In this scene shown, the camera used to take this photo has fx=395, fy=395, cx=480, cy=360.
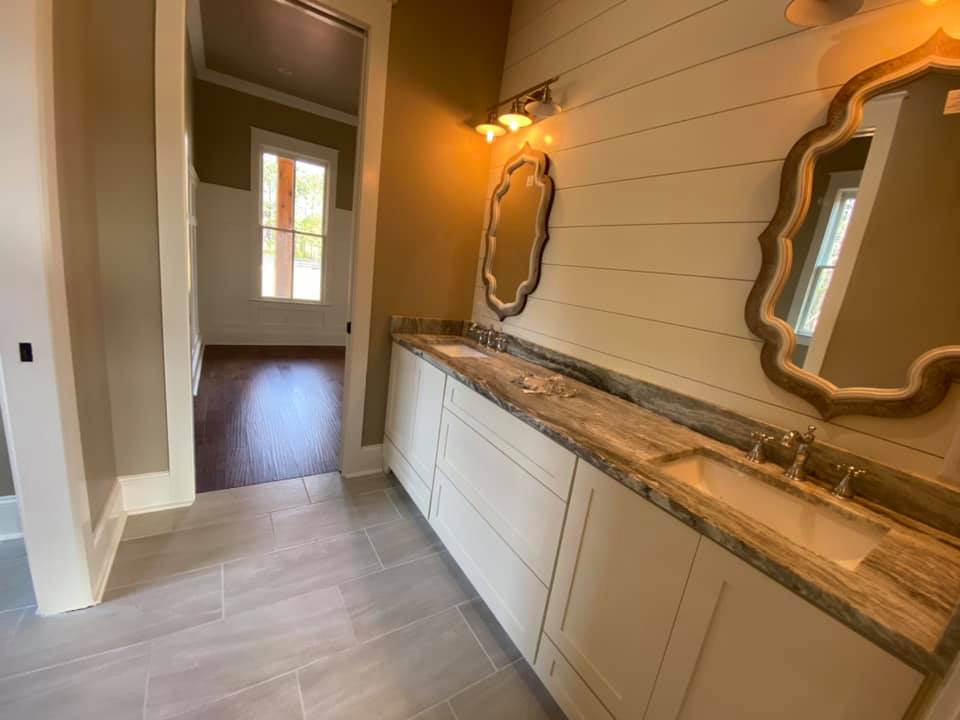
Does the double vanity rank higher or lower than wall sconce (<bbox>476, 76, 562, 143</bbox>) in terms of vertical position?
lower

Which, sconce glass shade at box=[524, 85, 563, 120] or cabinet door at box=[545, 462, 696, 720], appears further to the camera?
sconce glass shade at box=[524, 85, 563, 120]

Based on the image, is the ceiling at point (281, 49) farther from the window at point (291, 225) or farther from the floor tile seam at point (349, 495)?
the floor tile seam at point (349, 495)

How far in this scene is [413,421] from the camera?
2.15m

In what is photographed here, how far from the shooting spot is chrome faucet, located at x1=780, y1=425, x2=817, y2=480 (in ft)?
3.60

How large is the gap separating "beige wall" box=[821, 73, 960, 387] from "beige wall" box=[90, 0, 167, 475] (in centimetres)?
253

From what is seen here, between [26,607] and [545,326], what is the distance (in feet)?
7.62

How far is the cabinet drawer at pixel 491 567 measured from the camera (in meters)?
1.34

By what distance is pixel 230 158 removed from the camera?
477 cm

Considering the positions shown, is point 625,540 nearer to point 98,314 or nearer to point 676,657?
point 676,657

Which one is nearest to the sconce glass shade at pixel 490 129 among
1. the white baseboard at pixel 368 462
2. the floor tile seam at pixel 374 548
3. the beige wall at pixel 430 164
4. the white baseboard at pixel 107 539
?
the beige wall at pixel 430 164

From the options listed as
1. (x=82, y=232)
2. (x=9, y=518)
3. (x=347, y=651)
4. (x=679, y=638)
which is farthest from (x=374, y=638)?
(x=82, y=232)

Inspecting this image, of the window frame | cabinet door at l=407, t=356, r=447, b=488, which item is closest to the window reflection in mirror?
cabinet door at l=407, t=356, r=447, b=488

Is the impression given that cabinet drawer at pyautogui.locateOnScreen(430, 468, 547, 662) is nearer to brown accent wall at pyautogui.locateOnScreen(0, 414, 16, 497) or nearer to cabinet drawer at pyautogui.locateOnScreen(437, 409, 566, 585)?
cabinet drawer at pyautogui.locateOnScreen(437, 409, 566, 585)

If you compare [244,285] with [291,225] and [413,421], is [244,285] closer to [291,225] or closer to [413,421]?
[291,225]
